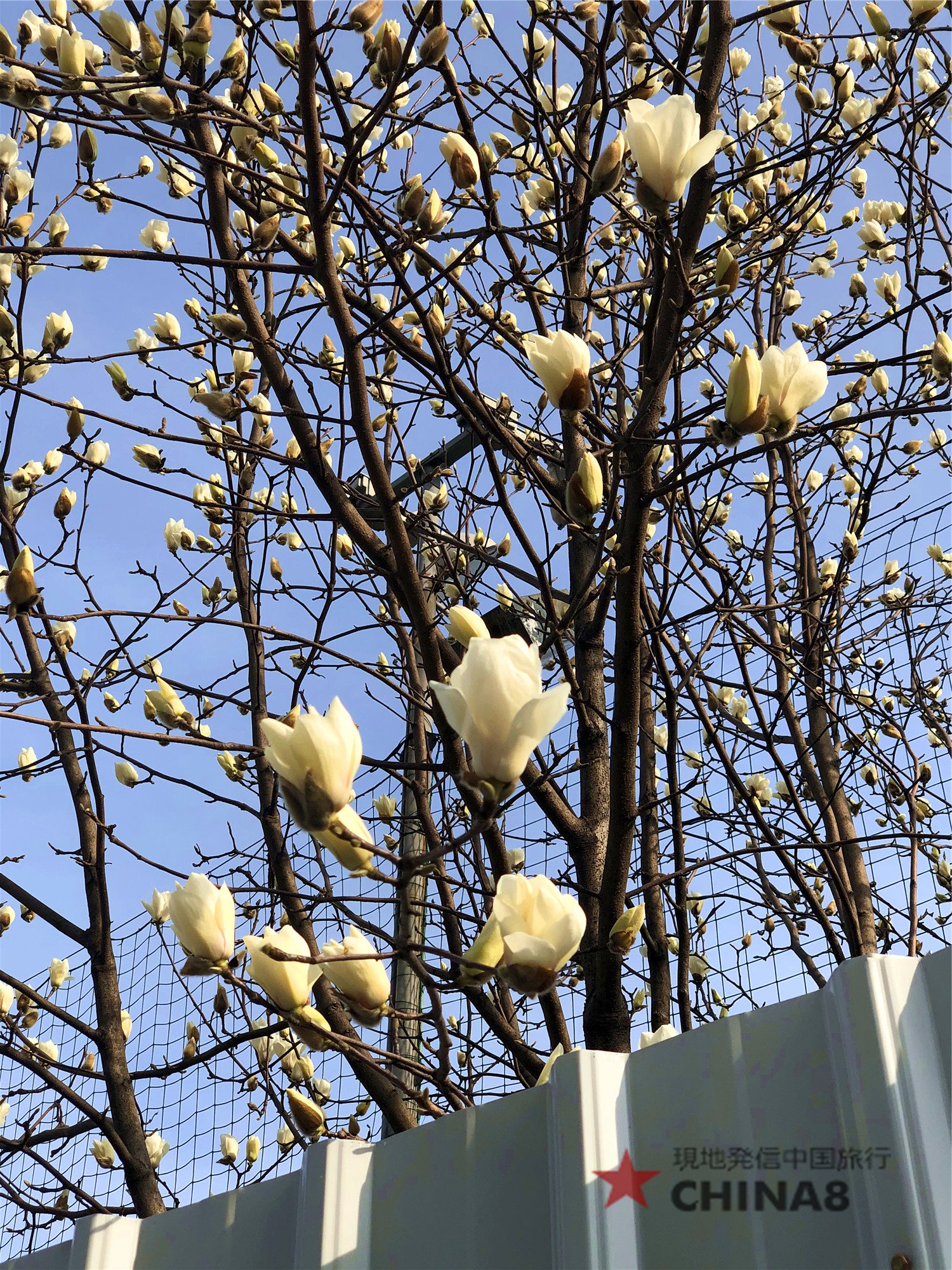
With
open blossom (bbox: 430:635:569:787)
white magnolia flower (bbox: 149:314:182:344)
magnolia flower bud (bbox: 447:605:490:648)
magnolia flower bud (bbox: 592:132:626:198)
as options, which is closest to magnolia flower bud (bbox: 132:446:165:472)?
white magnolia flower (bbox: 149:314:182:344)

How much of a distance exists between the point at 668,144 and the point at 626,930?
2.43 feet

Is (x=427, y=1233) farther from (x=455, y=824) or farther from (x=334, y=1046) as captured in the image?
(x=455, y=824)

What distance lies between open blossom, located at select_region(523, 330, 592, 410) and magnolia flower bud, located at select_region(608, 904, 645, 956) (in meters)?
0.50

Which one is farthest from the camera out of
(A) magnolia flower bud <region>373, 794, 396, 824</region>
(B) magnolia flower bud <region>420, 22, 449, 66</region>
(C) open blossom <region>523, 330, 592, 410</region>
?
(A) magnolia flower bud <region>373, 794, 396, 824</region>

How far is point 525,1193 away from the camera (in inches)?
29.0

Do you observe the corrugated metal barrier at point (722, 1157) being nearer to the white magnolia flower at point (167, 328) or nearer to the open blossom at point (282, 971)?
the open blossom at point (282, 971)

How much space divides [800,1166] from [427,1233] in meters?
0.27

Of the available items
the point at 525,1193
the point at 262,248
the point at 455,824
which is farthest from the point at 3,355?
the point at 525,1193

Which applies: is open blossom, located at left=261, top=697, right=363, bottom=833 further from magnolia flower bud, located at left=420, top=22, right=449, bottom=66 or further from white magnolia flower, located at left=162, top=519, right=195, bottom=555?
white magnolia flower, located at left=162, top=519, right=195, bottom=555

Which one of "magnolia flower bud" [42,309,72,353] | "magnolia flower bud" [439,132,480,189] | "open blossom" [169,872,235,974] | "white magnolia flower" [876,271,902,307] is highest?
"white magnolia flower" [876,271,902,307]

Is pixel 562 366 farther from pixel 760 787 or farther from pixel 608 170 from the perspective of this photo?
pixel 760 787

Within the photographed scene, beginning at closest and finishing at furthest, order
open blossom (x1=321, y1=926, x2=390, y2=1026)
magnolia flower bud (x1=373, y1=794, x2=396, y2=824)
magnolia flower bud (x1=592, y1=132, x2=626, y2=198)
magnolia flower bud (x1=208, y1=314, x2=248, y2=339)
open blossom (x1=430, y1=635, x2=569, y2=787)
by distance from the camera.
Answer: open blossom (x1=430, y1=635, x2=569, y2=787) → open blossom (x1=321, y1=926, x2=390, y2=1026) → magnolia flower bud (x1=592, y1=132, x2=626, y2=198) → magnolia flower bud (x1=208, y1=314, x2=248, y2=339) → magnolia flower bud (x1=373, y1=794, x2=396, y2=824)

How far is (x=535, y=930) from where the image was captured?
760mm

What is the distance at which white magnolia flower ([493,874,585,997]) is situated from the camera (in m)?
0.74
